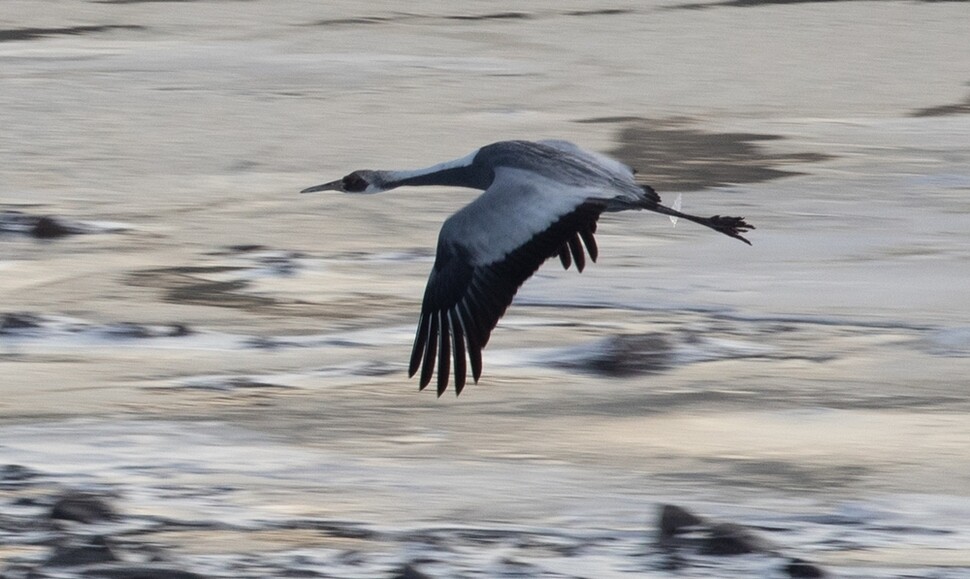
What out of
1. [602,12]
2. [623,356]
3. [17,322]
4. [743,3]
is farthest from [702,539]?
[743,3]

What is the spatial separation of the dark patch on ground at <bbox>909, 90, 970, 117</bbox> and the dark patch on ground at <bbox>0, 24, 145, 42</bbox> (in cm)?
755

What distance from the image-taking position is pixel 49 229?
35.2 ft

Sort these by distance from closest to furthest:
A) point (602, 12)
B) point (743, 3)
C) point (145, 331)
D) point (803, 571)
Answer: point (803, 571) < point (145, 331) < point (602, 12) < point (743, 3)

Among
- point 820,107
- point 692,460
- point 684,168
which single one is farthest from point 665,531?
point 820,107

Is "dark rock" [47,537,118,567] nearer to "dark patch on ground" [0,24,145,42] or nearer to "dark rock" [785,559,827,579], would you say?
"dark rock" [785,559,827,579]

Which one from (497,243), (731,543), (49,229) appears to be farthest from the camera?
(49,229)

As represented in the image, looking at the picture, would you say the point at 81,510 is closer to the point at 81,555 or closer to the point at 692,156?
the point at 81,555

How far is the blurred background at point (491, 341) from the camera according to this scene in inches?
236

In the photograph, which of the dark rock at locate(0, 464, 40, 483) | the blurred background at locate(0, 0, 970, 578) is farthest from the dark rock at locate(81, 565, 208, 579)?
the dark rock at locate(0, 464, 40, 483)

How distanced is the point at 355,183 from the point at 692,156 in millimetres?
5155

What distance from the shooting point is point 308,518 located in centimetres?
607

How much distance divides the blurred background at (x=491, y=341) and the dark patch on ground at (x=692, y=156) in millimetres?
41

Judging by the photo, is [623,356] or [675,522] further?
[623,356]

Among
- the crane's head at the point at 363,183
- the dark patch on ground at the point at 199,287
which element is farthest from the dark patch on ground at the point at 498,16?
the crane's head at the point at 363,183
